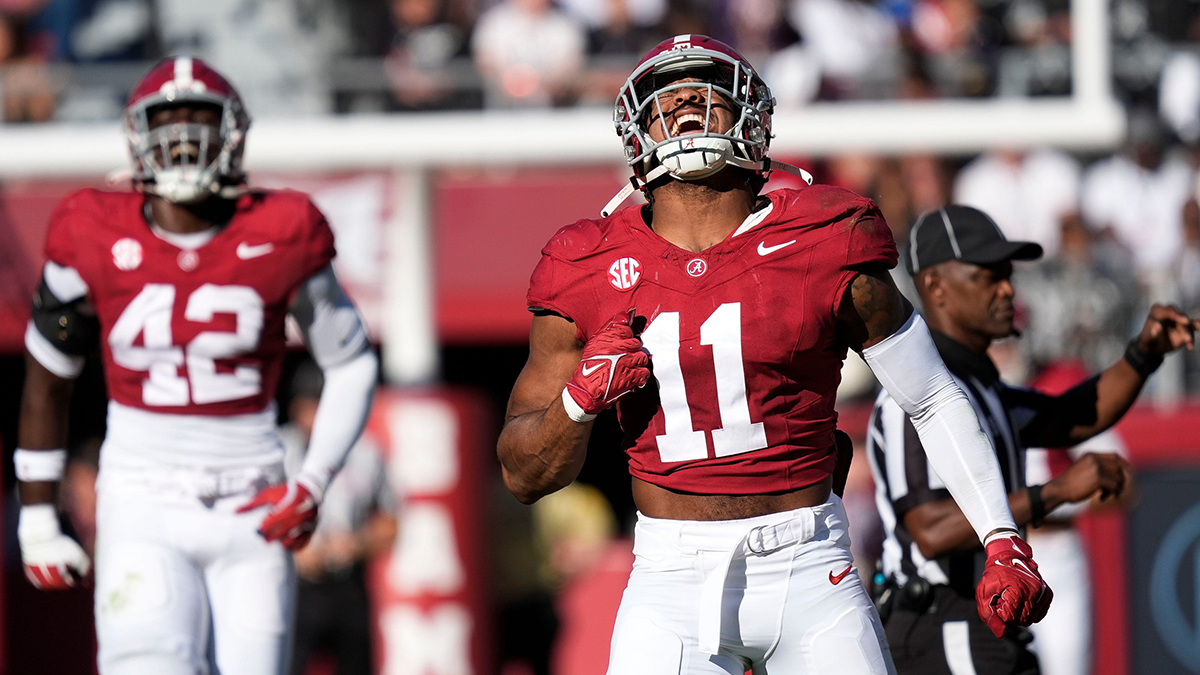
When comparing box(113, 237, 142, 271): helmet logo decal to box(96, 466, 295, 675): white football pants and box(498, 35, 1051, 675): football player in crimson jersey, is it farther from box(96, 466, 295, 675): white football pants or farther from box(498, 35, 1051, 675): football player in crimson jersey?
box(498, 35, 1051, 675): football player in crimson jersey

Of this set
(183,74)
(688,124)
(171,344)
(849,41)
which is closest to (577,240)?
(688,124)

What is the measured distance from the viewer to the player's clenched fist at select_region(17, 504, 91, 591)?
4293 mm

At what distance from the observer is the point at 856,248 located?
2.92 meters

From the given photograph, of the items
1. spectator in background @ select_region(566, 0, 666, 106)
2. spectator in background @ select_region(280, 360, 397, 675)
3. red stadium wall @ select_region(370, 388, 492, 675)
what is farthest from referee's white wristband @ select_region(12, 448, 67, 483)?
spectator in background @ select_region(566, 0, 666, 106)

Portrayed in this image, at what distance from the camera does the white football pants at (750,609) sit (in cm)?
291

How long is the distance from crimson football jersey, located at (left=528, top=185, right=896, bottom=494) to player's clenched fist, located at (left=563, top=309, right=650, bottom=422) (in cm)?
11

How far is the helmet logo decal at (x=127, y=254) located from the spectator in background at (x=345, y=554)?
3463 millimetres

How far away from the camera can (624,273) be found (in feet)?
9.80

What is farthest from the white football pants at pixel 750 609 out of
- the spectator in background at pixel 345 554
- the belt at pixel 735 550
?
the spectator in background at pixel 345 554

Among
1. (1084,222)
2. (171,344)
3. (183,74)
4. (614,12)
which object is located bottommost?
(171,344)

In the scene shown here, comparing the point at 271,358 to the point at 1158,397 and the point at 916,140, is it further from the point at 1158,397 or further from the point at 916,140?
the point at 1158,397

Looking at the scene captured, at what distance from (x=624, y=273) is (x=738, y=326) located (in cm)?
25

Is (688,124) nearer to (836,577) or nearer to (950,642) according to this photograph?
(836,577)

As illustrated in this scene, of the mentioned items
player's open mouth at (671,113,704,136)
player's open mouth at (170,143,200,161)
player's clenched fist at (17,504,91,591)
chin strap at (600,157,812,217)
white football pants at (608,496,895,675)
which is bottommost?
white football pants at (608,496,895,675)
